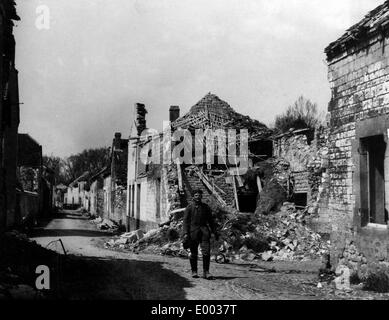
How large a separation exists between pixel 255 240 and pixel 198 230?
5.98 meters

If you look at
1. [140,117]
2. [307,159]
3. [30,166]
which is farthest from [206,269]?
[30,166]

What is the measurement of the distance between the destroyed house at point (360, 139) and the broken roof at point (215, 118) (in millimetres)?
11102

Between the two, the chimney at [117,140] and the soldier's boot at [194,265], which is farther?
the chimney at [117,140]

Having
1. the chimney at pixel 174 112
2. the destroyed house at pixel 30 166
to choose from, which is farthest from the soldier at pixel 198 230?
the destroyed house at pixel 30 166

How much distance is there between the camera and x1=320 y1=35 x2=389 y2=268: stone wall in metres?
8.64

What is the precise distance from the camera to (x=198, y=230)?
384 inches

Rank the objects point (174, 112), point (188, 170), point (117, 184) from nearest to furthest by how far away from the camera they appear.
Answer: point (188, 170), point (174, 112), point (117, 184)

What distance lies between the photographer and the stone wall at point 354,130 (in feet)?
28.3

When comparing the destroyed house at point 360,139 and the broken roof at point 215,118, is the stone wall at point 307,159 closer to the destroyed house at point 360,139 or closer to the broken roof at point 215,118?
the broken roof at point 215,118

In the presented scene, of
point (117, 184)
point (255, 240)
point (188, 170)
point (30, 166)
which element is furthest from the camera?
point (30, 166)

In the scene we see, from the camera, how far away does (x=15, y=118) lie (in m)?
19.3

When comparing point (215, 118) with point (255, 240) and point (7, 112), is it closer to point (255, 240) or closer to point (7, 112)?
point (255, 240)
